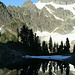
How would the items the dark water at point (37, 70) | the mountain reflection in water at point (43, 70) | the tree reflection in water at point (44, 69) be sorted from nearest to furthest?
the dark water at point (37, 70) < the mountain reflection in water at point (43, 70) < the tree reflection in water at point (44, 69)

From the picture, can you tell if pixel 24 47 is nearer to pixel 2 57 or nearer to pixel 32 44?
pixel 32 44

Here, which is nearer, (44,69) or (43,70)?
(43,70)

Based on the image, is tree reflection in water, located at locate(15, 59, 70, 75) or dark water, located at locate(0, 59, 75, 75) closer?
dark water, located at locate(0, 59, 75, 75)

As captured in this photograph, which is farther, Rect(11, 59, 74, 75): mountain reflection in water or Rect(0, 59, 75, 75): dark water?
Rect(11, 59, 74, 75): mountain reflection in water

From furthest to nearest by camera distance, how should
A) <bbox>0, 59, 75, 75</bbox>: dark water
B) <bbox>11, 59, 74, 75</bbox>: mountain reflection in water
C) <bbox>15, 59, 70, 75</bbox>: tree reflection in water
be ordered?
<bbox>15, 59, 70, 75</bbox>: tree reflection in water, <bbox>11, 59, 74, 75</bbox>: mountain reflection in water, <bbox>0, 59, 75, 75</bbox>: dark water

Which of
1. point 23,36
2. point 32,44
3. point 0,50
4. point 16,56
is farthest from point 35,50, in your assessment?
point 0,50

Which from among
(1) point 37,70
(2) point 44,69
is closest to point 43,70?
(1) point 37,70

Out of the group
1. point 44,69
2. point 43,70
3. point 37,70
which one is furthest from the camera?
point 44,69

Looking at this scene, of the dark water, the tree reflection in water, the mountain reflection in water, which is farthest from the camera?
the tree reflection in water

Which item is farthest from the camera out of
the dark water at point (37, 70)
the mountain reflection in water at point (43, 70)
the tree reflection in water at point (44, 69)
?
the tree reflection in water at point (44, 69)

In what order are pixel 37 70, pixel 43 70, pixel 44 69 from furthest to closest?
pixel 44 69 < pixel 43 70 < pixel 37 70

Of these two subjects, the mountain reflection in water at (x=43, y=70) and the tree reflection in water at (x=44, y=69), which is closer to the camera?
the mountain reflection in water at (x=43, y=70)

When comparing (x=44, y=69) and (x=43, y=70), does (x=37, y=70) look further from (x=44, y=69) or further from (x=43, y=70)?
(x=44, y=69)

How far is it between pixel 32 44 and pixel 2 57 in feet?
134
